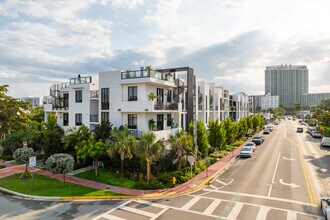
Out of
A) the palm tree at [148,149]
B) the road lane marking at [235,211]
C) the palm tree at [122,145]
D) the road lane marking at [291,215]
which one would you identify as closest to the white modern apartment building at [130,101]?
the palm tree at [122,145]

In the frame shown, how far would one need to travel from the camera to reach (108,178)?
933 inches

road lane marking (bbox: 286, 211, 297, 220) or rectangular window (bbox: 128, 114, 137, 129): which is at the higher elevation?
rectangular window (bbox: 128, 114, 137, 129)

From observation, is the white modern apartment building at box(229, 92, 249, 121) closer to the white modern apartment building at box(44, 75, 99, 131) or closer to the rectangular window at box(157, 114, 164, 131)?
the rectangular window at box(157, 114, 164, 131)

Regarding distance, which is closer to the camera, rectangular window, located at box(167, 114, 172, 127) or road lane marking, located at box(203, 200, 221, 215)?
road lane marking, located at box(203, 200, 221, 215)

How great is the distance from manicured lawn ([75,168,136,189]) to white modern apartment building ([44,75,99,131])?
747 centimetres

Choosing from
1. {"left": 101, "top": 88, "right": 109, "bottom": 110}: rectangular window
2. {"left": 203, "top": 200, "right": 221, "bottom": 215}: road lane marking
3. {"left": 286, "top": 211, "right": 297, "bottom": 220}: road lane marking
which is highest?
{"left": 101, "top": 88, "right": 109, "bottom": 110}: rectangular window

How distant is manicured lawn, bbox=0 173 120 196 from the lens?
19.8 meters

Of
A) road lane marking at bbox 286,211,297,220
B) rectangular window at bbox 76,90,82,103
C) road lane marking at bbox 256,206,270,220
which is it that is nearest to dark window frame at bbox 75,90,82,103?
rectangular window at bbox 76,90,82,103

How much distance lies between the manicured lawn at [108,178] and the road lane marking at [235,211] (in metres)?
8.75

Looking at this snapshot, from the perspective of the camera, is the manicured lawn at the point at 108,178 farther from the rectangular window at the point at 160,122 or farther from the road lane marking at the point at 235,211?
the road lane marking at the point at 235,211

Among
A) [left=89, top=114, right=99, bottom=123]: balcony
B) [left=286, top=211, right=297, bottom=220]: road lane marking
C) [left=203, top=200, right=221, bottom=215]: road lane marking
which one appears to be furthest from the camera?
[left=89, top=114, right=99, bottom=123]: balcony

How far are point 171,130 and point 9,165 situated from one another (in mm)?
20474

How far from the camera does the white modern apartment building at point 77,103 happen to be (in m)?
31.3

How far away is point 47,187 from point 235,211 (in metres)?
15.8
